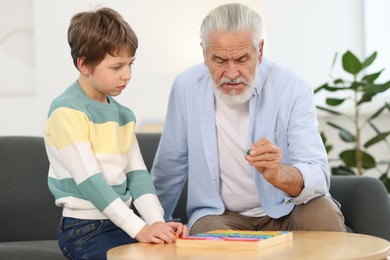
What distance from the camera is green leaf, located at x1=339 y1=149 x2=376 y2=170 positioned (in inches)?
181

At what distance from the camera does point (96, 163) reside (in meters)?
2.42

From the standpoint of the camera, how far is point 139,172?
2.64m

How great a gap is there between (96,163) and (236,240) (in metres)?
0.53

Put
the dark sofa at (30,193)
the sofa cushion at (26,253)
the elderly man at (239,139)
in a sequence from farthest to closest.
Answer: the dark sofa at (30,193) → the elderly man at (239,139) → the sofa cushion at (26,253)

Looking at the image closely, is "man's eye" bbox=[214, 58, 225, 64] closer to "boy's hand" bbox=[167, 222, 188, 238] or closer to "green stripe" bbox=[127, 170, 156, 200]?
"green stripe" bbox=[127, 170, 156, 200]

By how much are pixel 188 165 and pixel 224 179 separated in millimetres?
188

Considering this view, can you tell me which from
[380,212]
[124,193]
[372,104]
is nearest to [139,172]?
[124,193]

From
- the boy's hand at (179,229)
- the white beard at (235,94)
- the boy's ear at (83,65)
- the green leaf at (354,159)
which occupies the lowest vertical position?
the green leaf at (354,159)

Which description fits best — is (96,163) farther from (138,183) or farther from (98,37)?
(98,37)

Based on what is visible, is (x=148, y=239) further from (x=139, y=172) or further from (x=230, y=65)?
(x=230, y=65)

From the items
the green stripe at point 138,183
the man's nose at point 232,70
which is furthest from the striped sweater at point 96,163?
the man's nose at point 232,70

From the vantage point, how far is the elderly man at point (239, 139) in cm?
265

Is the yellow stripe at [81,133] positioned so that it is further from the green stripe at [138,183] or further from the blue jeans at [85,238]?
the blue jeans at [85,238]

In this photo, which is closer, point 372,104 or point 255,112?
point 255,112
